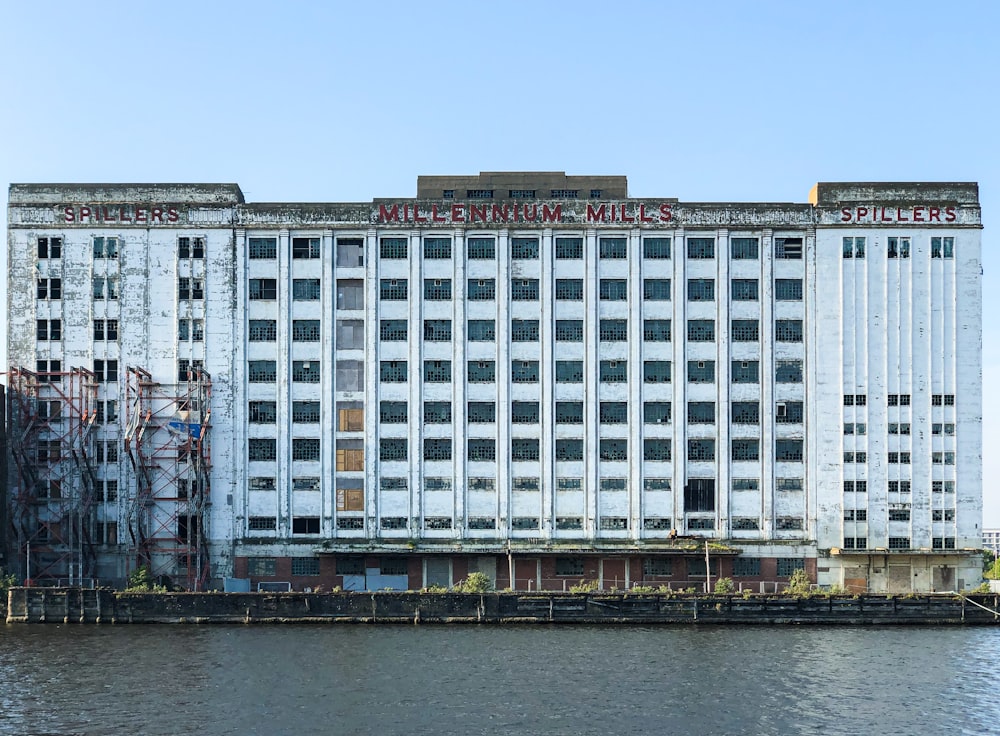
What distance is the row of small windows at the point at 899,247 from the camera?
10475cm

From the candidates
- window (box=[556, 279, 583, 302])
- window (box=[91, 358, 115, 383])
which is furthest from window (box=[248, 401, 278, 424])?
window (box=[556, 279, 583, 302])

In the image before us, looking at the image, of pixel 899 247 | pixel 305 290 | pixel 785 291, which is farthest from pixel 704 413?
pixel 305 290

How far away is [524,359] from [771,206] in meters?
27.0

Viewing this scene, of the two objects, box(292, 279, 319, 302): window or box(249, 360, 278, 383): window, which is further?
box(292, 279, 319, 302): window

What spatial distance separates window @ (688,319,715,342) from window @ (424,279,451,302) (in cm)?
2250

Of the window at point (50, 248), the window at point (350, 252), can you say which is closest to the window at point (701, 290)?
the window at point (350, 252)

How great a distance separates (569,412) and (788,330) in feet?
70.8

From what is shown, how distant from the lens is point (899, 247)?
10481 cm

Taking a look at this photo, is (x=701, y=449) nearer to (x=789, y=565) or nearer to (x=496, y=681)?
(x=789, y=565)

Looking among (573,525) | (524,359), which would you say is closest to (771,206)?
(524,359)

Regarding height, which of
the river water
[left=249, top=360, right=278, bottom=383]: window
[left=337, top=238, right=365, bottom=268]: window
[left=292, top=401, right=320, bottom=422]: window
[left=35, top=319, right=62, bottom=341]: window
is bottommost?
the river water

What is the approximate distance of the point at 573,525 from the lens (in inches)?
4104

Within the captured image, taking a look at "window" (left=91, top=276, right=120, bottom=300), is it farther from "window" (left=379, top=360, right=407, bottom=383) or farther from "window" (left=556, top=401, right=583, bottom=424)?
"window" (left=556, top=401, right=583, bottom=424)

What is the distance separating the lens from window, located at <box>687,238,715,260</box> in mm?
105625
